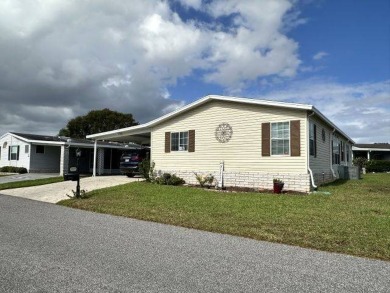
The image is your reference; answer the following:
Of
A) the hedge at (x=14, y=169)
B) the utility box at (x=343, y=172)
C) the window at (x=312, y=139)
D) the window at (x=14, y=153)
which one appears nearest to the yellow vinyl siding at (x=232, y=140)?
the window at (x=312, y=139)

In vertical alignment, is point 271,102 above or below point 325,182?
above

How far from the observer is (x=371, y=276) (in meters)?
4.39

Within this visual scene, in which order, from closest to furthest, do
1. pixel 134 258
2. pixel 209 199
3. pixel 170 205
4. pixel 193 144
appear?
1. pixel 134 258
2. pixel 170 205
3. pixel 209 199
4. pixel 193 144

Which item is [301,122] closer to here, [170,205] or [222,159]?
[222,159]

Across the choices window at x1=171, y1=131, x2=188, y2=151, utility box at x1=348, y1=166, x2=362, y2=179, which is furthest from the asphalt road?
A: utility box at x1=348, y1=166, x2=362, y2=179

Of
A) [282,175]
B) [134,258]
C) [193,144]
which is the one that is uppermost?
[193,144]

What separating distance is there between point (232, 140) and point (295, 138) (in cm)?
296

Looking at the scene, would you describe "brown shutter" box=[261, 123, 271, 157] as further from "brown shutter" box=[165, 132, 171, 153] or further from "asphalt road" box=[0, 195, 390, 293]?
"asphalt road" box=[0, 195, 390, 293]

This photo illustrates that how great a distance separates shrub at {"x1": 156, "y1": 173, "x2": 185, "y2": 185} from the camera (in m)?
16.6

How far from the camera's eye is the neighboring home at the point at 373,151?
40.9 m

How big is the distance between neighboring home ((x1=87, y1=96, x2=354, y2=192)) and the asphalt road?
7.81m

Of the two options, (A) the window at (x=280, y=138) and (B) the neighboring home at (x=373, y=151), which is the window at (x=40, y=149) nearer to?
(A) the window at (x=280, y=138)

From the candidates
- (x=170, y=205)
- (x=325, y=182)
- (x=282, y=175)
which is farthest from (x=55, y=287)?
(x=325, y=182)

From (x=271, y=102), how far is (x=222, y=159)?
136 inches
